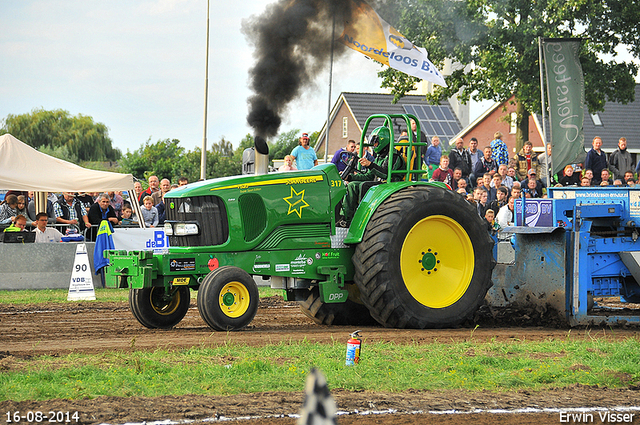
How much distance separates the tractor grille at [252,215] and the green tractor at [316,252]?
0.4 inches

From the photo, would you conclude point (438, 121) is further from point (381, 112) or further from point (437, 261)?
point (437, 261)

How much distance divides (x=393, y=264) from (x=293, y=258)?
3.73ft

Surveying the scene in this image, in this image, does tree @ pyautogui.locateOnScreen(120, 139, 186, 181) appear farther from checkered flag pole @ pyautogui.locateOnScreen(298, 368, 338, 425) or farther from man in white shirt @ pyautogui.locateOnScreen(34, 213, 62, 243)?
checkered flag pole @ pyautogui.locateOnScreen(298, 368, 338, 425)

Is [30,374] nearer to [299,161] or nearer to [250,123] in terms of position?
Answer: [250,123]

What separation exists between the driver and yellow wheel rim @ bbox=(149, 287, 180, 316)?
2121mm

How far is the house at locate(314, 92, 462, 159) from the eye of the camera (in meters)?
48.5

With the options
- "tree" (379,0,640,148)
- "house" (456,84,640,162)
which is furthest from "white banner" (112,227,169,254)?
"house" (456,84,640,162)

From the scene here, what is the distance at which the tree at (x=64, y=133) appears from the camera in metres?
61.1

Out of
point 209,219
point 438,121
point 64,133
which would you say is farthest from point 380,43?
point 64,133

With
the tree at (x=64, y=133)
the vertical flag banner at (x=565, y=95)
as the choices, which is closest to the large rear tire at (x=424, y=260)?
the vertical flag banner at (x=565, y=95)

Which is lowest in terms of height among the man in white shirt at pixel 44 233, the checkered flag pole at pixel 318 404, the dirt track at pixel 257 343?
the dirt track at pixel 257 343

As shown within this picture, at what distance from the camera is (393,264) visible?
27.5 ft

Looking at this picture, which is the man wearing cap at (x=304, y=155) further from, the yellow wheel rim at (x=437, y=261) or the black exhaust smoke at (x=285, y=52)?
the yellow wheel rim at (x=437, y=261)

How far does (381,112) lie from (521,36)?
25.4 m
